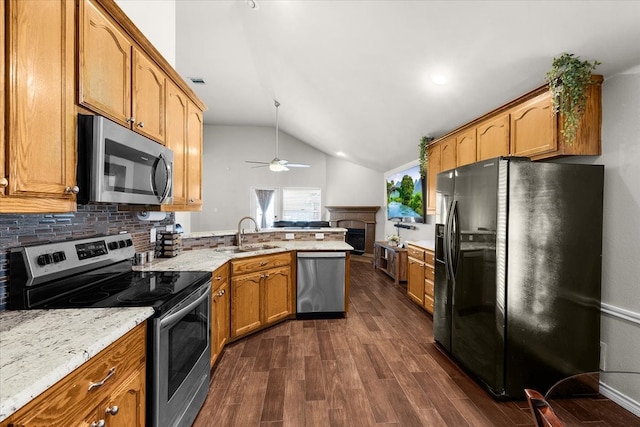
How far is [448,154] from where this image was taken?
142 inches

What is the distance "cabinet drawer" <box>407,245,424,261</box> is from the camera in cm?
382

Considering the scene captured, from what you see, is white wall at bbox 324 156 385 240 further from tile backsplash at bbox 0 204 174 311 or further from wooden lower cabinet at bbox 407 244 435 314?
tile backsplash at bbox 0 204 174 311

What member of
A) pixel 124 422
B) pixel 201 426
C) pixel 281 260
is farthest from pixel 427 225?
pixel 124 422

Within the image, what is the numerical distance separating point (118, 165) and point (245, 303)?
1.84 m

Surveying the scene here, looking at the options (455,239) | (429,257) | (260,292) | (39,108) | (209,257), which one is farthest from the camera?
(429,257)

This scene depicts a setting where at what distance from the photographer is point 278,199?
8.55m

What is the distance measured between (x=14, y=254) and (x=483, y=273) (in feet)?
8.84

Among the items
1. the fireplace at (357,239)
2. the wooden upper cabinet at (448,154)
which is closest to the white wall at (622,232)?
the wooden upper cabinet at (448,154)

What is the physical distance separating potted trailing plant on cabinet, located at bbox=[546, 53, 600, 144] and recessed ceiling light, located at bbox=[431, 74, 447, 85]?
0.95 meters

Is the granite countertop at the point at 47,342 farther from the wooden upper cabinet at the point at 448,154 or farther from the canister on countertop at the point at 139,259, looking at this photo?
the wooden upper cabinet at the point at 448,154

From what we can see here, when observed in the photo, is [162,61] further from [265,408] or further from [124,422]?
[265,408]

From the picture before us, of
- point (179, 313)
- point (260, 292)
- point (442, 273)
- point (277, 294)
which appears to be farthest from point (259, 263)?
point (442, 273)

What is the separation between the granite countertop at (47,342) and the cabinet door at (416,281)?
130 inches

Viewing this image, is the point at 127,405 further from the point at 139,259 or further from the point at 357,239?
the point at 357,239
